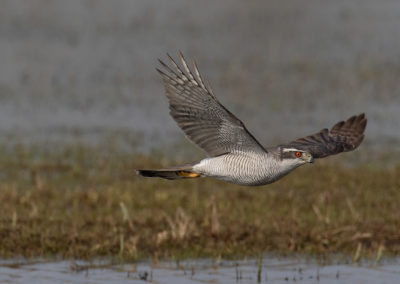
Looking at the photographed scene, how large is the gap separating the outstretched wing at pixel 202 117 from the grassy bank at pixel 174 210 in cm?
207

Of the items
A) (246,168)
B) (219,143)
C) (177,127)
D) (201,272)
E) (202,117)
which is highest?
(177,127)

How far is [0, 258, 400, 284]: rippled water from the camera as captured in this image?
8.55m

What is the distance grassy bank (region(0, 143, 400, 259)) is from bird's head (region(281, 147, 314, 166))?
2109 millimetres

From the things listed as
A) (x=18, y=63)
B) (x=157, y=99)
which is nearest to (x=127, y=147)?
(x=157, y=99)

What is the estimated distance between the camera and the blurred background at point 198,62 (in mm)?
16562

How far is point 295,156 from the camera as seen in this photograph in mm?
7430

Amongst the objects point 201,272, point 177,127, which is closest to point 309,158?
point 201,272

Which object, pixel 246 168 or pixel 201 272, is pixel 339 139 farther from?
pixel 201 272

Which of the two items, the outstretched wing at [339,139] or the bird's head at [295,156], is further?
the outstretched wing at [339,139]

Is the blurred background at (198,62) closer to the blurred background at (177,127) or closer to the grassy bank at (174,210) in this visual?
the blurred background at (177,127)

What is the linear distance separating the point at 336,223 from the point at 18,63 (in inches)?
475

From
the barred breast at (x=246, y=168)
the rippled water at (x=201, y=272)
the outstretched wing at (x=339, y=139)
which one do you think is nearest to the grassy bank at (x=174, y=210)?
the rippled water at (x=201, y=272)

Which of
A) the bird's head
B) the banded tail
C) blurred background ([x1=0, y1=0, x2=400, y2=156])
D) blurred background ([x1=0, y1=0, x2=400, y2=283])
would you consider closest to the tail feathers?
the banded tail

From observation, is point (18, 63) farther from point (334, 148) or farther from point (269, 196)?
point (334, 148)
